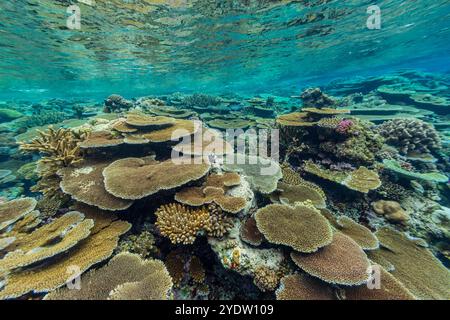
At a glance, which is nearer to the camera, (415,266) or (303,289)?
(303,289)

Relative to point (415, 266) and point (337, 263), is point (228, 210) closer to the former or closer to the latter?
point (337, 263)

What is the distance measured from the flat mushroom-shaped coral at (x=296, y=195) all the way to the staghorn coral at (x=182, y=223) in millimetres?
1854

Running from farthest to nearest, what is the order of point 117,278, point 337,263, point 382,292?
point 337,263 < point 382,292 < point 117,278

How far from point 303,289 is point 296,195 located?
210 centimetres

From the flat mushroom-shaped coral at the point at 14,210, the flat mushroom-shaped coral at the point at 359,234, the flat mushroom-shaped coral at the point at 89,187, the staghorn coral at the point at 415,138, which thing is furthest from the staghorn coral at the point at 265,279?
the staghorn coral at the point at 415,138

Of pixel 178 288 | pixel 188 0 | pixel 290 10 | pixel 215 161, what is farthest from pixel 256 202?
pixel 290 10

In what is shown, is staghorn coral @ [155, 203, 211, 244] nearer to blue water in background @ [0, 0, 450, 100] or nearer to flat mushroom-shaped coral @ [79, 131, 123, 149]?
flat mushroom-shaped coral @ [79, 131, 123, 149]

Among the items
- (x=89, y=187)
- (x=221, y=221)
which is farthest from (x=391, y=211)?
(x=89, y=187)

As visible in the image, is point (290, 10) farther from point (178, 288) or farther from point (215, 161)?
point (178, 288)

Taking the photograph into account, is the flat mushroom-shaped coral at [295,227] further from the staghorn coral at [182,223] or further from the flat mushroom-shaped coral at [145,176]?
the flat mushroom-shaped coral at [145,176]

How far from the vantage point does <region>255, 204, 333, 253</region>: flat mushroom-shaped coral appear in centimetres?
339

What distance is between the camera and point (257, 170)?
4984 mm

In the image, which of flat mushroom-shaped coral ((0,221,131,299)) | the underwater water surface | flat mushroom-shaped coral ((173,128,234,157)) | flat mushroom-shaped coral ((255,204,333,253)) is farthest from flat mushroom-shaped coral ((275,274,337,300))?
flat mushroom-shaped coral ((173,128,234,157))

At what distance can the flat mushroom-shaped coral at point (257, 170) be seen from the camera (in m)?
4.60
